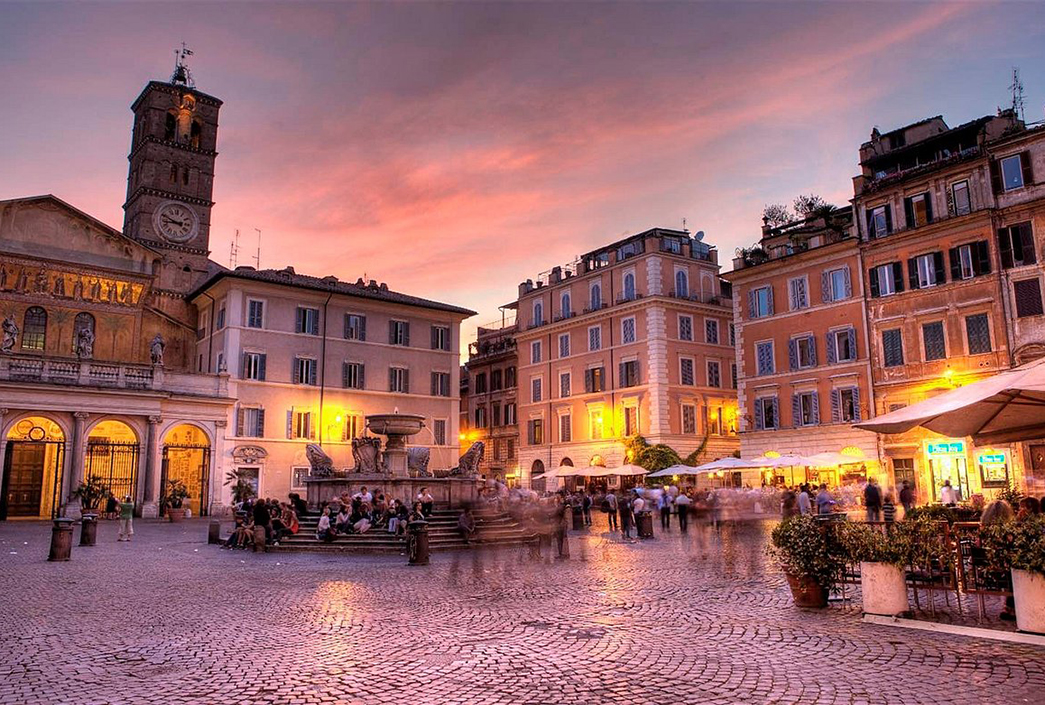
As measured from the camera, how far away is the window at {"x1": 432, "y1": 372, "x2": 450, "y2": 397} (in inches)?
1840

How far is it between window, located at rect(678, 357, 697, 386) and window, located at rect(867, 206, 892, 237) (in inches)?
519

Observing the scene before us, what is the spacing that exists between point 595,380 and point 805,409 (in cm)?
1427

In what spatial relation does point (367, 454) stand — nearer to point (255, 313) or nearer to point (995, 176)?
point (255, 313)

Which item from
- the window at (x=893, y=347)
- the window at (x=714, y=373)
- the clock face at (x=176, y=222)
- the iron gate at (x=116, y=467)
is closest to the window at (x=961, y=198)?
the window at (x=893, y=347)

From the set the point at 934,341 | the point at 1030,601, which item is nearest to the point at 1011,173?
the point at 934,341

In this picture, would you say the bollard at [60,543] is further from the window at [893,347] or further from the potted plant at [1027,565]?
the window at [893,347]

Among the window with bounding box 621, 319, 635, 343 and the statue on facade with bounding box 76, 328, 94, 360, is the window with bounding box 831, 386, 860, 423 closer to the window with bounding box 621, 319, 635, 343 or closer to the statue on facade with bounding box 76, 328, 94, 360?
the window with bounding box 621, 319, 635, 343

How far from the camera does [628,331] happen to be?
46969 millimetres

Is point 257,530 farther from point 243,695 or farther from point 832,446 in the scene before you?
point 832,446

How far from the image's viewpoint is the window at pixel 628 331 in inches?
1834

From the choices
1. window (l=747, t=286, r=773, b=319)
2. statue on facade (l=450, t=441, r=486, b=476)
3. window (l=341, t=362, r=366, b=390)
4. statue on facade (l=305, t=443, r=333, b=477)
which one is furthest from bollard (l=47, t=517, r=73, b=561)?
window (l=747, t=286, r=773, b=319)

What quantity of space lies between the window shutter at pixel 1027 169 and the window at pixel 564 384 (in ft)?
90.8

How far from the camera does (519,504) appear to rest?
22703mm

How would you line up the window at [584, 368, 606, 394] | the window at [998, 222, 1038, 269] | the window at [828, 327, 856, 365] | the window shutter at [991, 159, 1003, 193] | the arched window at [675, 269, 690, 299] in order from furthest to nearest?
the window at [584, 368, 606, 394]
the arched window at [675, 269, 690, 299]
the window at [828, 327, 856, 365]
the window shutter at [991, 159, 1003, 193]
the window at [998, 222, 1038, 269]
